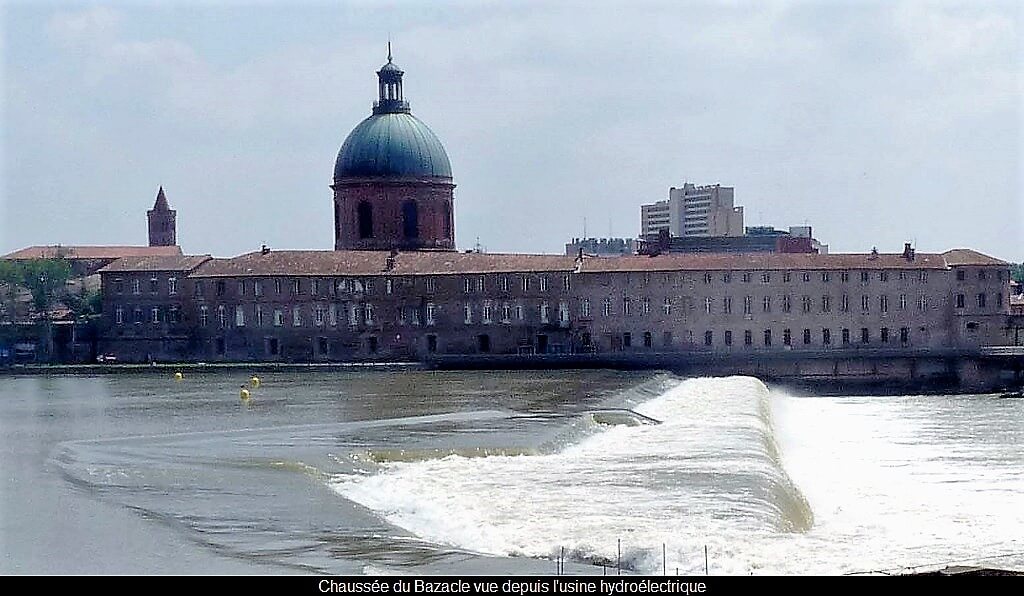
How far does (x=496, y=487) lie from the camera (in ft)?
95.3

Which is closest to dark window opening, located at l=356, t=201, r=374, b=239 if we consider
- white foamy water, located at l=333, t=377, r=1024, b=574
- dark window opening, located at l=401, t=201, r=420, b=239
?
dark window opening, located at l=401, t=201, r=420, b=239

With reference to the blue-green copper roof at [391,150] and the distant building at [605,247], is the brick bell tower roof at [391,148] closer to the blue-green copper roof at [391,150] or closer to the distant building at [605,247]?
the blue-green copper roof at [391,150]

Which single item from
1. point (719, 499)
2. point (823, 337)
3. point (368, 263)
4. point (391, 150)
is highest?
point (391, 150)

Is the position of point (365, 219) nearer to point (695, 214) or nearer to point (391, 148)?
point (391, 148)

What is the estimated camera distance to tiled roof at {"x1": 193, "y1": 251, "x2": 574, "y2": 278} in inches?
3371

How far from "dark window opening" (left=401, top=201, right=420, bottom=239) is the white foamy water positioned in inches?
2053

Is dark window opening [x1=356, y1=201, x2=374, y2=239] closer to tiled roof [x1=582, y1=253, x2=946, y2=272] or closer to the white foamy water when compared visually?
tiled roof [x1=582, y1=253, x2=946, y2=272]

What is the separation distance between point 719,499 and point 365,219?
232ft

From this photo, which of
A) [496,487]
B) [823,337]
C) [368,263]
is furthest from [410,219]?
[496,487]

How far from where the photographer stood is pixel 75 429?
148 ft

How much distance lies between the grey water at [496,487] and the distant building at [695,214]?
83775 millimetres

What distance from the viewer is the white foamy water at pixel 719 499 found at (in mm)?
23188

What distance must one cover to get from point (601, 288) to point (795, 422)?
29447 millimetres
